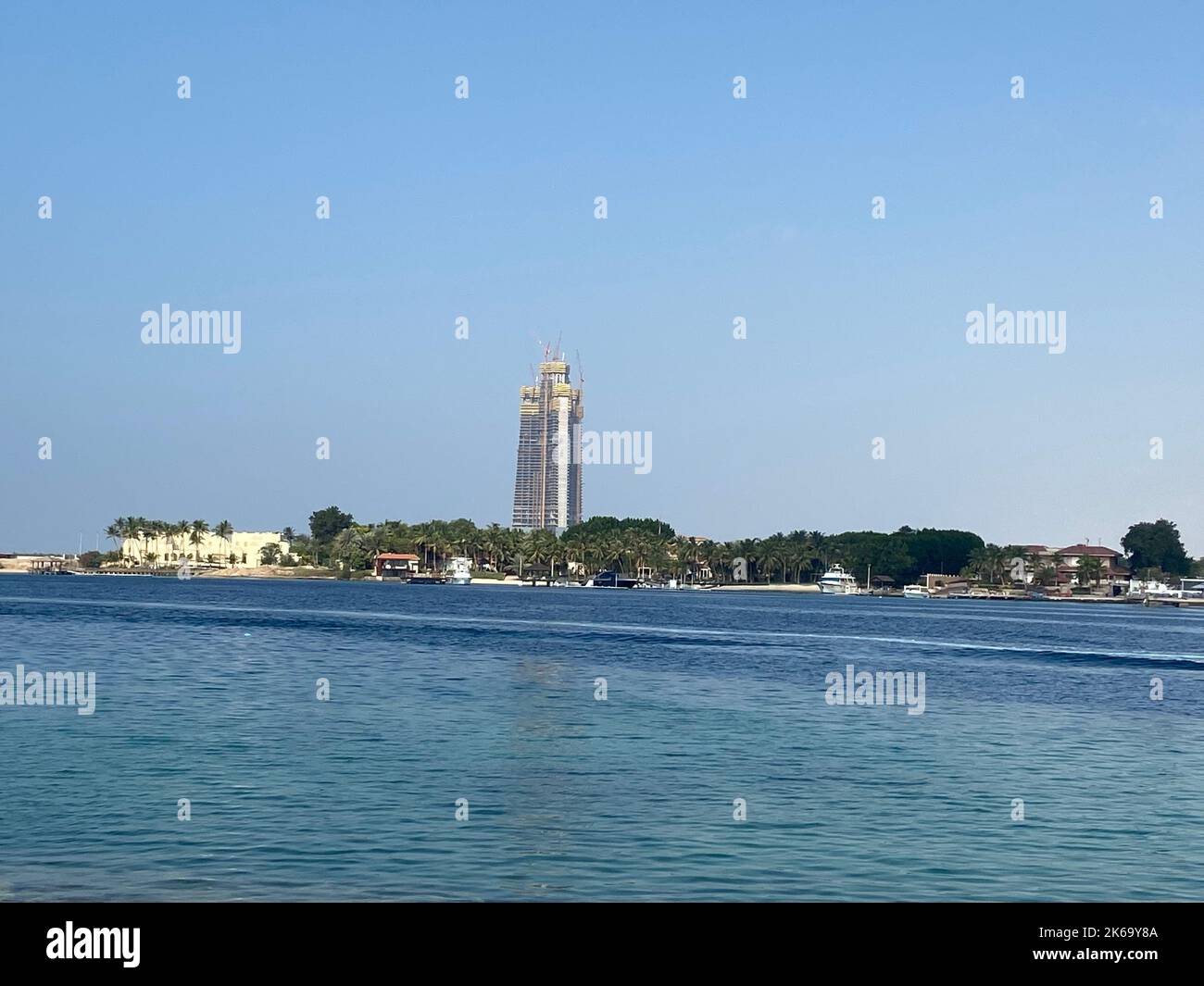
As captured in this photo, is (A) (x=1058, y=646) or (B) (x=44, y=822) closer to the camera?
(B) (x=44, y=822)

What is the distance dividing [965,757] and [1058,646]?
71.8 metres

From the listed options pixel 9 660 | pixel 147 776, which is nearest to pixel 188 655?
pixel 9 660

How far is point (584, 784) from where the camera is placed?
3127cm

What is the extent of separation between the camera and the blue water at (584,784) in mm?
21828

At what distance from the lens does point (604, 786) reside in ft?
101

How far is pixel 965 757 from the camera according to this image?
3819 cm

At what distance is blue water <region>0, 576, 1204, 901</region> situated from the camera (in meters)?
21.8
